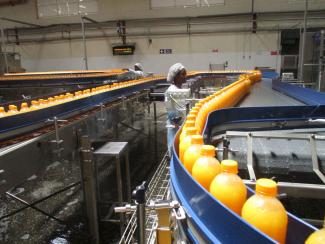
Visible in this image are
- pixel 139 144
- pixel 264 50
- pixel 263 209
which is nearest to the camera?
pixel 263 209

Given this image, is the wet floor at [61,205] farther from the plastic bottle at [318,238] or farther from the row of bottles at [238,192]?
the plastic bottle at [318,238]

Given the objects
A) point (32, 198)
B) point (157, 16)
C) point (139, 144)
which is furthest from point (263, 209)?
point (157, 16)

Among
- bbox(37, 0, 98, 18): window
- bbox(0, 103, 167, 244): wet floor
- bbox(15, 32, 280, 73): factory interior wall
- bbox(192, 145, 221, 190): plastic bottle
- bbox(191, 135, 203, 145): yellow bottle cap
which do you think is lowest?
bbox(0, 103, 167, 244): wet floor

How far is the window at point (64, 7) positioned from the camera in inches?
337

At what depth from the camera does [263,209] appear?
44 centimetres

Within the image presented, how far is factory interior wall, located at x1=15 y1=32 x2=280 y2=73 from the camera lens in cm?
750

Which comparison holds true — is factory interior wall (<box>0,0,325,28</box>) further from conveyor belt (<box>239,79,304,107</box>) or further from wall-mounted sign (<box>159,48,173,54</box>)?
conveyor belt (<box>239,79,304,107</box>)

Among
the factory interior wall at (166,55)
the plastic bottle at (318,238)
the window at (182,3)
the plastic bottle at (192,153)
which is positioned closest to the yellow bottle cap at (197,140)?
the plastic bottle at (192,153)

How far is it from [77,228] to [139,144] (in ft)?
7.28

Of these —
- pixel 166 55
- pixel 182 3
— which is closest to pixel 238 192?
pixel 166 55

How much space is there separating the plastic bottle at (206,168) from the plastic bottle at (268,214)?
0.14m

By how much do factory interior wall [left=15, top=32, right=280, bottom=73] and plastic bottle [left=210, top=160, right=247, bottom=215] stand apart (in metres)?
7.64

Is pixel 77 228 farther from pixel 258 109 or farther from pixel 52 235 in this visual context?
pixel 258 109

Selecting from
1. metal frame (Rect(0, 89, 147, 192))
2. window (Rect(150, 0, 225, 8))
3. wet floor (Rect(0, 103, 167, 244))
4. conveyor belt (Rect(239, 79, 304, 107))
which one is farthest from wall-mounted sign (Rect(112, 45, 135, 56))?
metal frame (Rect(0, 89, 147, 192))
